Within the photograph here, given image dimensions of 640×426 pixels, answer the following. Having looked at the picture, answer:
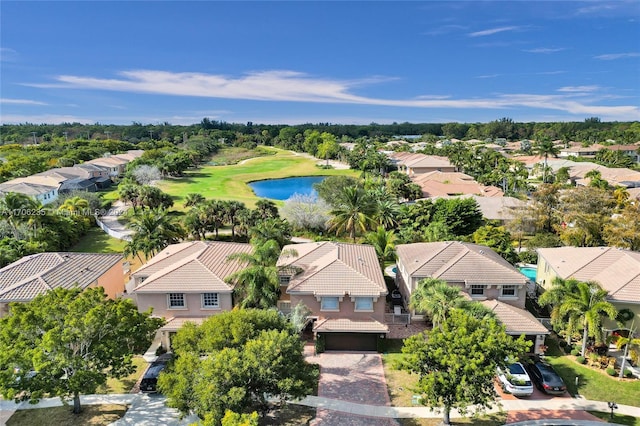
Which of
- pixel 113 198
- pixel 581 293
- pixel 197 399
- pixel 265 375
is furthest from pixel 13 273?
pixel 113 198

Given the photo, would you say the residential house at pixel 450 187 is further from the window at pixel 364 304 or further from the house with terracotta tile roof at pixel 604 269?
the window at pixel 364 304

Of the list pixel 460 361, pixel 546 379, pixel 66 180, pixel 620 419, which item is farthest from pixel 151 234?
pixel 66 180

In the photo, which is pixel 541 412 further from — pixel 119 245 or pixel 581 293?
pixel 119 245

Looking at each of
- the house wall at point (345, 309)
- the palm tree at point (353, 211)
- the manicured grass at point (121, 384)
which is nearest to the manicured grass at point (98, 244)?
the palm tree at point (353, 211)

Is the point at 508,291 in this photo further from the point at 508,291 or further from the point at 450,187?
the point at 450,187

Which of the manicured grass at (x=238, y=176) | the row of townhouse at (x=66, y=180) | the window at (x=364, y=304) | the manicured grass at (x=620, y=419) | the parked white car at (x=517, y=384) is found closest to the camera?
the manicured grass at (x=620, y=419)
